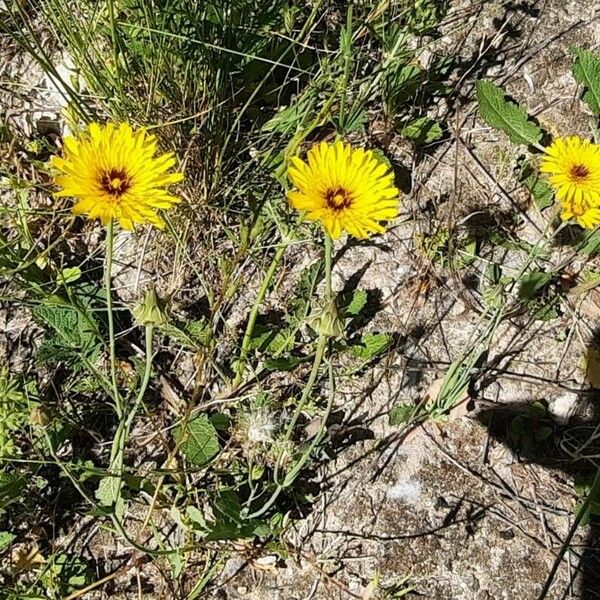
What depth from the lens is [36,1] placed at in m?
1.69

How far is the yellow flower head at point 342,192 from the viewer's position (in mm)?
1045

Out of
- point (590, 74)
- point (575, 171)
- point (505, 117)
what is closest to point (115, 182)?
point (575, 171)

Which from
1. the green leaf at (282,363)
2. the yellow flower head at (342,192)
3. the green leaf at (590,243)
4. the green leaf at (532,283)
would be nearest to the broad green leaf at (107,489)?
the green leaf at (282,363)

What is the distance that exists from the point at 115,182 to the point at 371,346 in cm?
66

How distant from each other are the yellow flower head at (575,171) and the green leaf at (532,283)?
9.5 inches

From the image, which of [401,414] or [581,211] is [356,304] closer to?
[401,414]

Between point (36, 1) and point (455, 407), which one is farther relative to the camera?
point (36, 1)

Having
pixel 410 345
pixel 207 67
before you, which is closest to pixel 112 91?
pixel 207 67

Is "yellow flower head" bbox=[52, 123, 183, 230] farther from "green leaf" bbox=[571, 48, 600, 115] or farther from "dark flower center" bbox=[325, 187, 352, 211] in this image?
"green leaf" bbox=[571, 48, 600, 115]

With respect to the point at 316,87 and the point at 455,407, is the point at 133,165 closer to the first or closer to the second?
the point at 316,87

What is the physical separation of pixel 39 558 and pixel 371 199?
36.0 inches

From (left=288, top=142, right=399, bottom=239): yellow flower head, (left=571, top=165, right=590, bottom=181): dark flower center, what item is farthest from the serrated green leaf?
(left=571, top=165, right=590, bottom=181): dark flower center

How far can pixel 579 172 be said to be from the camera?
133 centimetres

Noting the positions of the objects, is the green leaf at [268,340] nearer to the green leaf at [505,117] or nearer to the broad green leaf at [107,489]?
the broad green leaf at [107,489]
